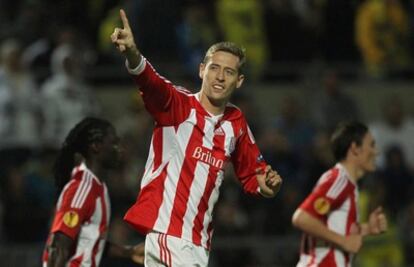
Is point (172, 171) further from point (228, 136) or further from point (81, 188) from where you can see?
point (81, 188)

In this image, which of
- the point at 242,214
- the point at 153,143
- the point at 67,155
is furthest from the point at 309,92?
the point at 153,143

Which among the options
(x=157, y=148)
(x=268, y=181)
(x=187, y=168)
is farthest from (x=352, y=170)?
(x=157, y=148)

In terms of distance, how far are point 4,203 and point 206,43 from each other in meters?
3.21

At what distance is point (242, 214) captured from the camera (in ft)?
42.5

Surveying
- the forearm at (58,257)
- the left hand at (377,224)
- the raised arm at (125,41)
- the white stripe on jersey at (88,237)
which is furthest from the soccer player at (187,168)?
the left hand at (377,224)

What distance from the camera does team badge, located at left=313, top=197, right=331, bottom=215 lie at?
8922 millimetres

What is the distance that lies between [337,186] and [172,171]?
1918 mm

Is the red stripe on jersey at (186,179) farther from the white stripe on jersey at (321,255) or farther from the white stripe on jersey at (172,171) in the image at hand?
the white stripe on jersey at (321,255)

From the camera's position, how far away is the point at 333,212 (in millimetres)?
9031

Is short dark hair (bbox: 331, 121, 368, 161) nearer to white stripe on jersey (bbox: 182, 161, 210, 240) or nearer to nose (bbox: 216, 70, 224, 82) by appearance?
white stripe on jersey (bbox: 182, 161, 210, 240)

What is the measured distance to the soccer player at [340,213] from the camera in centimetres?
884

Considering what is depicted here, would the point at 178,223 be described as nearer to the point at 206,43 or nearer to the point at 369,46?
the point at 206,43

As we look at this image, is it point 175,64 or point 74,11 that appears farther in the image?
point 74,11

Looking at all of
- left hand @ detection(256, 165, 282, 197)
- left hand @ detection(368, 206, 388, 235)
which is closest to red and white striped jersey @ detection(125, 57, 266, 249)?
left hand @ detection(256, 165, 282, 197)
